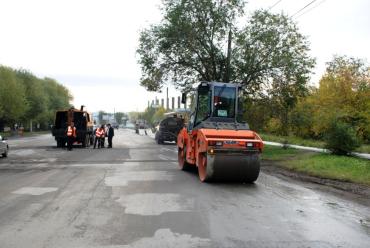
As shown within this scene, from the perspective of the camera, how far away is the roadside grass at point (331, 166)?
16.8 meters

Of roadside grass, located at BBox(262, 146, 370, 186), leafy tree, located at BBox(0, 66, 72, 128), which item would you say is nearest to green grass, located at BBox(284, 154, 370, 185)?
roadside grass, located at BBox(262, 146, 370, 186)

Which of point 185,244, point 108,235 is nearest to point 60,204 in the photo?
point 108,235

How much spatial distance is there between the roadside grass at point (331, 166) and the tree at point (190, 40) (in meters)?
9.99

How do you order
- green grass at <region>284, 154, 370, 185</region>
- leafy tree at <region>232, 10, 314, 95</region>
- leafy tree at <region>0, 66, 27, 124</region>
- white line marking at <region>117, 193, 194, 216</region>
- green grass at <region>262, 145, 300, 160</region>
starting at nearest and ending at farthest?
white line marking at <region>117, 193, 194, 216</region>
green grass at <region>284, 154, 370, 185</region>
green grass at <region>262, 145, 300, 160</region>
leafy tree at <region>232, 10, 314, 95</region>
leafy tree at <region>0, 66, 27, 124</region>

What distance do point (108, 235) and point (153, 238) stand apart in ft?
2.34

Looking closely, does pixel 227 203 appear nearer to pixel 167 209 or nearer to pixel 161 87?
pixel 167 209

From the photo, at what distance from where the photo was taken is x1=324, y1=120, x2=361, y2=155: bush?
21500mm

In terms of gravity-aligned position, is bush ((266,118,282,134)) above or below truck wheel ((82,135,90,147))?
above

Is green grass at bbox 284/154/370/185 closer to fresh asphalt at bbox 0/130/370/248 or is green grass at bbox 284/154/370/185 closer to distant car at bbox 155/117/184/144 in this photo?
fresh asphalt at bbox 0/130/370/248

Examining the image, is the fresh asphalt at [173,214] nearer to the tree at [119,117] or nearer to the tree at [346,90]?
the tree at [346,90]

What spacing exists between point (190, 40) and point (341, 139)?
12.3 m

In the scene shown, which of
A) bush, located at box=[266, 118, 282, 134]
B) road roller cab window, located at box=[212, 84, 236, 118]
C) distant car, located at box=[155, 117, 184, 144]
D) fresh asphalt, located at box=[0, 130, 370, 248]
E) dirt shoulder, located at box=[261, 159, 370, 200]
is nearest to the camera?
fresh asphalt, located at box=[0, 130, 370, 248]

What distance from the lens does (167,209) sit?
9805 mm

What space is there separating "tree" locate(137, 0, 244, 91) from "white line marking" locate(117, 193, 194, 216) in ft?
66.1
